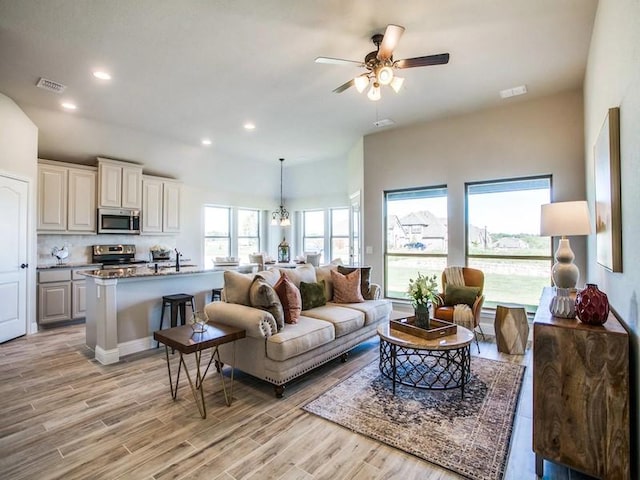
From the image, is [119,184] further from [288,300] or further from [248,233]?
[288,300]

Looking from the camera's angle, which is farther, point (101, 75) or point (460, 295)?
point (460, 295)

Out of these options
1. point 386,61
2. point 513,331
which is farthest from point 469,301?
point 386,61

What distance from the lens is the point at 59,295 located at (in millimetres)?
5270

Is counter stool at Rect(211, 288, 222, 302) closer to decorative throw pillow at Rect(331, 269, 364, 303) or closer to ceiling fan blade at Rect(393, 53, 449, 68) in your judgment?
decorative throw pillow at Rect(331, 269, 364, 303)

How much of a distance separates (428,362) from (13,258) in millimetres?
5588

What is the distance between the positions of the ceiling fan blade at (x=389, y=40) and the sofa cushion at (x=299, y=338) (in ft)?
8.63

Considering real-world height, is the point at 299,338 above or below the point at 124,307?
below

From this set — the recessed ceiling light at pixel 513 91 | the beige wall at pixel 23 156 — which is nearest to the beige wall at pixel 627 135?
the recessed ceiling light at pixel 513 91

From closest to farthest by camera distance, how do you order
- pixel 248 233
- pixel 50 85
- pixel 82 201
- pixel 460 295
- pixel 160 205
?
pixel 50 85, pixel 460 295, pixel 82 201, pixel 160 205, pixel 248 233

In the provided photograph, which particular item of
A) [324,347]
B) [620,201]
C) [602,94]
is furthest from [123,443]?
[602,94]

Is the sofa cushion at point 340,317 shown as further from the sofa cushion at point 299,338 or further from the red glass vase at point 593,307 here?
the red glass vase at point 593,307

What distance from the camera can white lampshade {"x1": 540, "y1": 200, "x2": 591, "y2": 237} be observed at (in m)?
2.74

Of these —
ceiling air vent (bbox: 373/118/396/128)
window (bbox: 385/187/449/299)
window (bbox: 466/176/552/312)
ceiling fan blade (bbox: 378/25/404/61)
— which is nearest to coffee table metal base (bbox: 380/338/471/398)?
window (bbox: 466/176/552/312)

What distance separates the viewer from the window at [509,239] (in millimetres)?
4605
